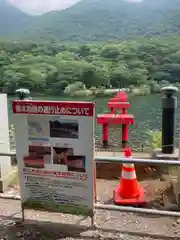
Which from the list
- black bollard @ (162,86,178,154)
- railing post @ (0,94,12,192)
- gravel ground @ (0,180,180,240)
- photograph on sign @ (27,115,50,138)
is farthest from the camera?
black bollard @ (162,86,178,154)

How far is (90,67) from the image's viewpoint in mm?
17625

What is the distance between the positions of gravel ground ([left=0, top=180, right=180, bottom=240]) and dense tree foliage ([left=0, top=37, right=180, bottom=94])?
26.8 ft

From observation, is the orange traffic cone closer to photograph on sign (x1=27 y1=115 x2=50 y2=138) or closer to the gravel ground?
the gravel ground

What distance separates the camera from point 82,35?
39438mm

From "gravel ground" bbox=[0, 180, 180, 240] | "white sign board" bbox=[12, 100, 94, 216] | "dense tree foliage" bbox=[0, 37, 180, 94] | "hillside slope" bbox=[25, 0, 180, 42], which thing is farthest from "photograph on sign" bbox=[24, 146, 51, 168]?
"hillside slope" bbox=[25, 0, 180, 42]

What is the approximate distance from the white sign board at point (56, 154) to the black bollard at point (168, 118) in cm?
279

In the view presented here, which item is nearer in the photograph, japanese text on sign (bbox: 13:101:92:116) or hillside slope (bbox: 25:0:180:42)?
japanese text on sign (bbox: 13:101:92:116)

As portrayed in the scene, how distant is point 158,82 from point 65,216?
11433mm

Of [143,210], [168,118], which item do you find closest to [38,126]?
[143,210]

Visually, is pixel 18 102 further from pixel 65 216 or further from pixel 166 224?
pixel 166 224

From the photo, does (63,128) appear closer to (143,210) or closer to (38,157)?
(38,157)

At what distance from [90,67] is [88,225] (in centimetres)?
1491

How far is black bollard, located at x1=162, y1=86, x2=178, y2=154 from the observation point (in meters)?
5.33

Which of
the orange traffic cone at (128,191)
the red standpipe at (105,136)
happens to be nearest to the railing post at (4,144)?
the orange traffic cone at (128,191)
